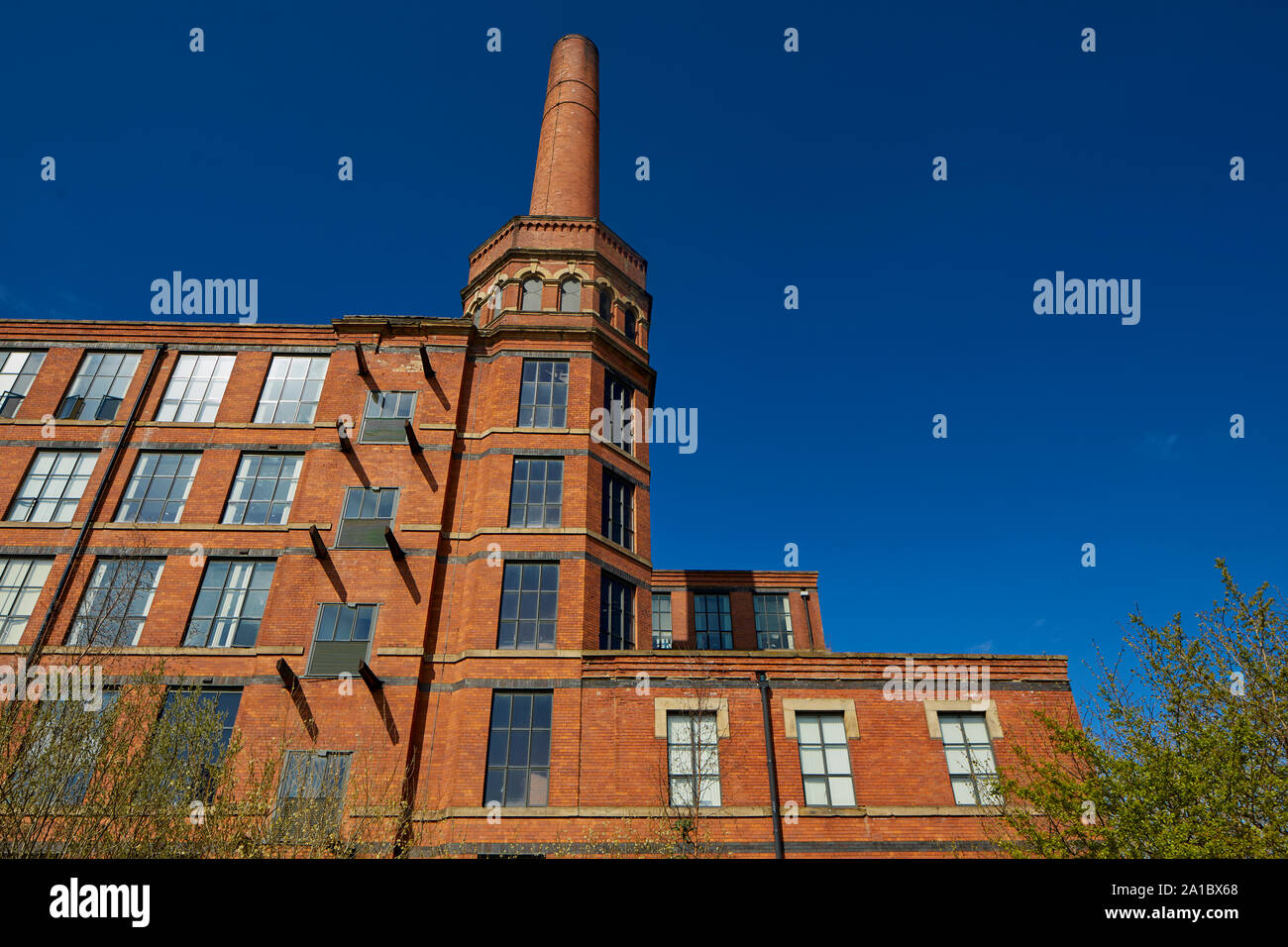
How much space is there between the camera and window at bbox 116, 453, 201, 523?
23203 mm

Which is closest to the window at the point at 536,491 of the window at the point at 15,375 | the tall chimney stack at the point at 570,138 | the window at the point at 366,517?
the window at the point at 366,517

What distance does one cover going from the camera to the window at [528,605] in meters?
20.7

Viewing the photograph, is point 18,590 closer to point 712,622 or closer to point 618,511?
point 618,511

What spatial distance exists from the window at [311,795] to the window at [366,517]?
19.8ft

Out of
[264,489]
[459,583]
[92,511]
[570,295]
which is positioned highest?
[570,295]

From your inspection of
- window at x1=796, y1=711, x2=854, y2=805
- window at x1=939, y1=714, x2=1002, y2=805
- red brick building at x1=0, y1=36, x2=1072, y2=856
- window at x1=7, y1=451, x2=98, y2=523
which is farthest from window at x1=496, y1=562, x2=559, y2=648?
window at x1=7, y1=451, x2=98, y2=523

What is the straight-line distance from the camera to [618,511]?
2416 cm

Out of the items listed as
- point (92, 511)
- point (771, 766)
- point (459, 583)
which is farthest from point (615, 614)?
point (92, 511)

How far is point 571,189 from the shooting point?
3234 centimetres

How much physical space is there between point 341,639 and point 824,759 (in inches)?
535

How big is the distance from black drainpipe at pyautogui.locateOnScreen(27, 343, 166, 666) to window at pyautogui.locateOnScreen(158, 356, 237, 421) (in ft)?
2.13

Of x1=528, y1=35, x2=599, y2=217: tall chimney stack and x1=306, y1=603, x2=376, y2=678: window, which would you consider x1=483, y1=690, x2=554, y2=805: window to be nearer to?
x1=306, y1=603, x2=376, y2=678: window
